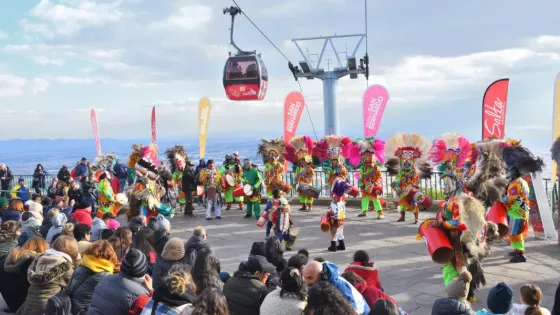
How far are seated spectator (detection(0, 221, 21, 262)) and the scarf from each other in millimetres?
2179

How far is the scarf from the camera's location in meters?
4.66

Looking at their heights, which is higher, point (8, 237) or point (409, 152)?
point (409, 152)

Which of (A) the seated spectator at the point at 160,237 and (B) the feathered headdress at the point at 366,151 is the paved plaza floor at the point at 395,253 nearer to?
Result: (B) the feathered headdress at the point at 366,151

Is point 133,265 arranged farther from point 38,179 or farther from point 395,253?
point 38,179

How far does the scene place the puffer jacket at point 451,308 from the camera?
3.75 m

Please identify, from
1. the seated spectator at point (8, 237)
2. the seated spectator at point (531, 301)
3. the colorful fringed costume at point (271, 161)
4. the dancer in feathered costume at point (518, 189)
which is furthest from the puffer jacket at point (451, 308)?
the colorful fringed costume at point (271, 161)

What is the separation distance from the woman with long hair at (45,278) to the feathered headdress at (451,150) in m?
8.00

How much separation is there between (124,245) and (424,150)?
7.30m

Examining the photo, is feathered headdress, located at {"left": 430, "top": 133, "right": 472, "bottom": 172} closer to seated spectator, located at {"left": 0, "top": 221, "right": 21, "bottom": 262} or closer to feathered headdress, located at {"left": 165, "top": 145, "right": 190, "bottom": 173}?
feathered headdress, located at {"left": 165, "top": 145, "right": 190, "bottom": 173}

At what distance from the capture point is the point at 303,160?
13305 mm

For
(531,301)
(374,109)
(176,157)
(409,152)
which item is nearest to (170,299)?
(531,301)

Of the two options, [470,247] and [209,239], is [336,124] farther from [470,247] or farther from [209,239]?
[470,247]

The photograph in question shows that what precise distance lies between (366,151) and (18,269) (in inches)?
323

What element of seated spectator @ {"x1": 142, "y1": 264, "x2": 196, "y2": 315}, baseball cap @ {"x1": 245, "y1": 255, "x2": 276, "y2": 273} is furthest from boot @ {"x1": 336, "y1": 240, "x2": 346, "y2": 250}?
seated spectator @ {"x1": 142, "y1": 264, "x2": 196, "y2": 315}
